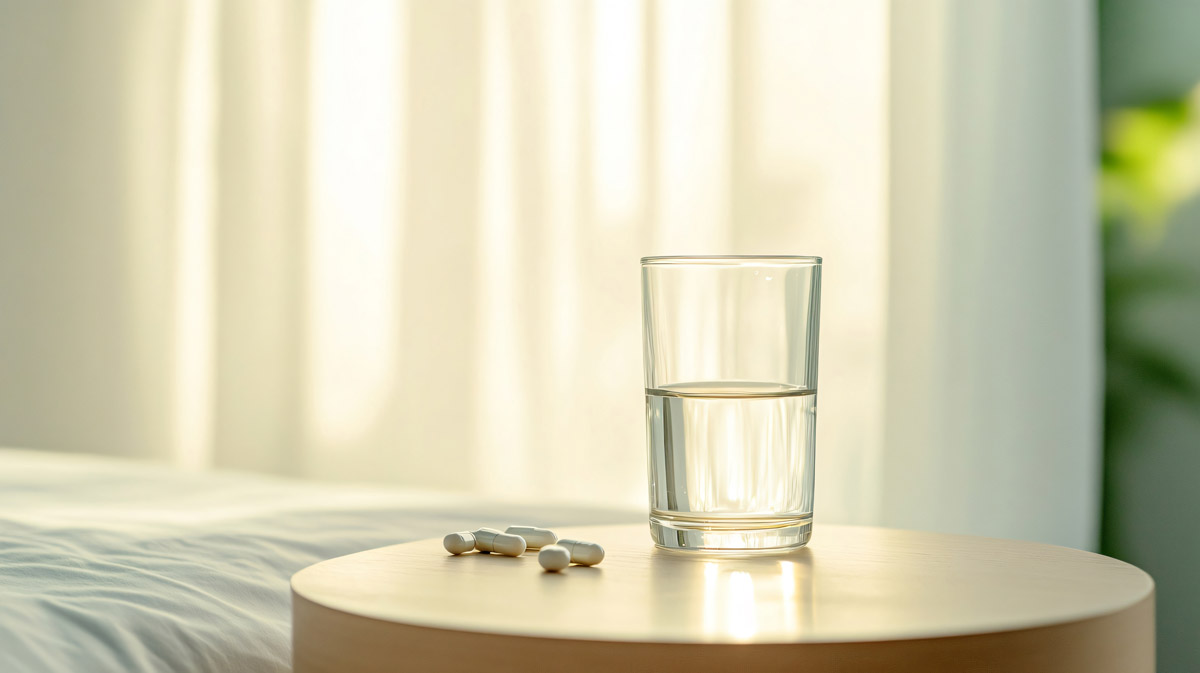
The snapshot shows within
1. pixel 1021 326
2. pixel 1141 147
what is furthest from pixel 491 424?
pixel 1141 147

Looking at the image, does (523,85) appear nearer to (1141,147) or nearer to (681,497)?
A: (1141,147)

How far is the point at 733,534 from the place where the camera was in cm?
74

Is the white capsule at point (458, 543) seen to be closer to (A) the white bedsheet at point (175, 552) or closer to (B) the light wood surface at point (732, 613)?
(B) the light wood surface at point (732, 613)

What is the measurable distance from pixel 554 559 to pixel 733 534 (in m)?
0.12

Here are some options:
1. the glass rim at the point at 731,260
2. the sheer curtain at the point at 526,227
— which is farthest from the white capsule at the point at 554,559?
the sheer curtain at the point at 526,227

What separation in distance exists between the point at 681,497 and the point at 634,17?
1750 mm

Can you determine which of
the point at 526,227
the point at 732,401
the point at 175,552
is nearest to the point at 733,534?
the point at 732,401

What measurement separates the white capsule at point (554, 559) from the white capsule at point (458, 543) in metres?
0.08

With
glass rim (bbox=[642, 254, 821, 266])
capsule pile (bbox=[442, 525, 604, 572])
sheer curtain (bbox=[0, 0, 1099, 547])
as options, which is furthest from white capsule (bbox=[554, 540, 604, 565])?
sheer curtain (bbox=[0, 0, 1099, 547])

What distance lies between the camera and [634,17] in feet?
7.66

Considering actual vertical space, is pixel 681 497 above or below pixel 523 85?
below

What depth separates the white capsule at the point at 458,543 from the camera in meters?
0.76

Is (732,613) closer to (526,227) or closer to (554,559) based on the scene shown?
(554,559)

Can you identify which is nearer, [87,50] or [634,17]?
[634,17]
